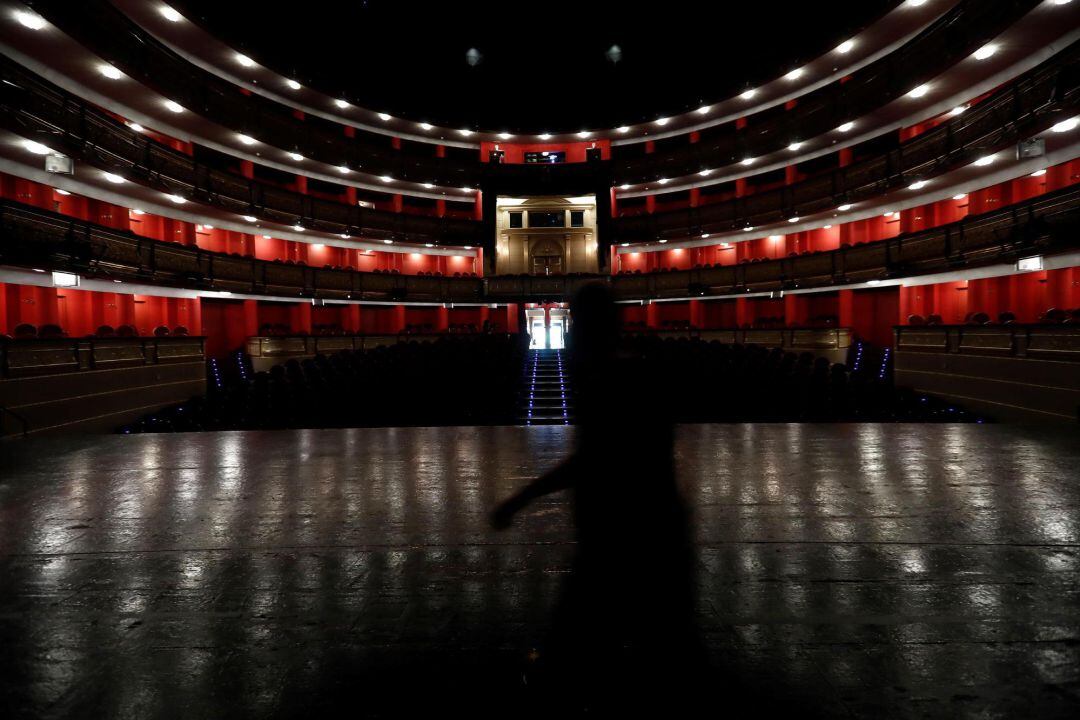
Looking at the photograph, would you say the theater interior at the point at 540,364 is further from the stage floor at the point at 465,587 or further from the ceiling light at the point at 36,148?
the ceiling light at the point at 36,148

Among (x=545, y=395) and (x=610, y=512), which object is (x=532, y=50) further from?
(x=610, y=512)

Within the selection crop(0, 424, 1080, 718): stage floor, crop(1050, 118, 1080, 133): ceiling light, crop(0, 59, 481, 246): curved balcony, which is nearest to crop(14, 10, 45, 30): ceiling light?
crop(0, 59, 481, 246): curved balcony

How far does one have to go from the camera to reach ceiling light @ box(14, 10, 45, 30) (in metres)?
11.3

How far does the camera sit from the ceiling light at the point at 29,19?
11328 mm

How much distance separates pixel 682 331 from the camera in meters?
25.1

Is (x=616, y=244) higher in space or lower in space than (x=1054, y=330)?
higher

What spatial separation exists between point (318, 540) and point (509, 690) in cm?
170

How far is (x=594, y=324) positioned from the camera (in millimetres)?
1699

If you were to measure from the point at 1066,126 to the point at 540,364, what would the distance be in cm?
1364

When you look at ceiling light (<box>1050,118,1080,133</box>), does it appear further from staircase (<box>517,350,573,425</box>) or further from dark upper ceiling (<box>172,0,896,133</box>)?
staircase (<box>517,350,573,425</box>)

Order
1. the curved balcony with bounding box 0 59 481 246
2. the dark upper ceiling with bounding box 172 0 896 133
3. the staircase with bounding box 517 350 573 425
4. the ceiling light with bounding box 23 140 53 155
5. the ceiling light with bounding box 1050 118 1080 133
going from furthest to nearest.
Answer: the dark upper ceiling with bounding box 172 0 896 133, the ceiling light with bounding box 23 140 53 155, the ceiling light with bounding box 1050 118 1080 133, the curved balcony with bounding box 0 59 481 246, the staircase with bounding box 517 350 573 425

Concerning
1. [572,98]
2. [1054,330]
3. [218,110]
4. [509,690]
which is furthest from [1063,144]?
[218,110]

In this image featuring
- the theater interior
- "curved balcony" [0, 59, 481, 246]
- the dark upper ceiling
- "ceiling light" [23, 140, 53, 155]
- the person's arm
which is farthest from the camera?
the dark upper ceiling

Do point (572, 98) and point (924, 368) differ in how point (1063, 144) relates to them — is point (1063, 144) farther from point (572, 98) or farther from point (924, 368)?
point (572, 98)
